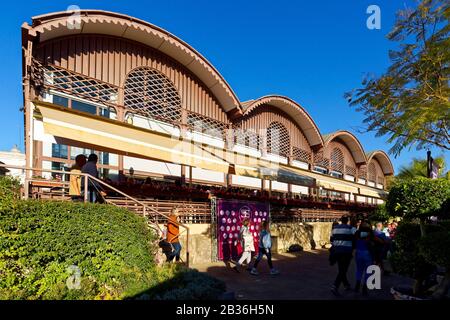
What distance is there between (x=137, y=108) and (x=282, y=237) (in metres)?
7.73

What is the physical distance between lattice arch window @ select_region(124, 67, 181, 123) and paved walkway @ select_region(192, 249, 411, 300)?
6.05 m

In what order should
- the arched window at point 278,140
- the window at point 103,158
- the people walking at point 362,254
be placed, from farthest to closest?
the arched window at point 278,140 → the window at point 103,158 → the people walking at point 362,254

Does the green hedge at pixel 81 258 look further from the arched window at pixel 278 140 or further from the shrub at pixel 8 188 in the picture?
the arched window at pixel 278 140

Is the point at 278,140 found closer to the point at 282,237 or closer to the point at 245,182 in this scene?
the point at 245,182

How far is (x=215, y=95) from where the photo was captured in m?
14.8

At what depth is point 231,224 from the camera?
1078 cm

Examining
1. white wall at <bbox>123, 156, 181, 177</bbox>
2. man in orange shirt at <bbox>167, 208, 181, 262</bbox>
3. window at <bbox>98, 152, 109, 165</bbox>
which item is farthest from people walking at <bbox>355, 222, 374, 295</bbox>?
window at <bbox>98, 152, 109, 165</bbox>

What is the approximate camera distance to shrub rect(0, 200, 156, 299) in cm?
518

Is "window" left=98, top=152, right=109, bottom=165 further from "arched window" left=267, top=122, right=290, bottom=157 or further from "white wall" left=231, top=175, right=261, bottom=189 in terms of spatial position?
"arched window" left=267, top=122, right=290, bottom=157

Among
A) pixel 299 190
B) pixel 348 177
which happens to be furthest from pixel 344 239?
pixel 348 177

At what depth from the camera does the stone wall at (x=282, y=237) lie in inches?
381

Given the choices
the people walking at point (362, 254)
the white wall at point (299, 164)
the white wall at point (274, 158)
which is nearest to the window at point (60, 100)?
the people walking at point (362, 254)

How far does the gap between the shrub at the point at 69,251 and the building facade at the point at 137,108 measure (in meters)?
2.25

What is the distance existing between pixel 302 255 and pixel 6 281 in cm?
1024
